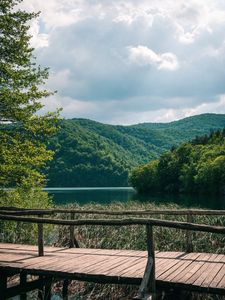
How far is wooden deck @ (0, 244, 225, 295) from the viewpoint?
8.70m

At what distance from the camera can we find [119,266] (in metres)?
10.1

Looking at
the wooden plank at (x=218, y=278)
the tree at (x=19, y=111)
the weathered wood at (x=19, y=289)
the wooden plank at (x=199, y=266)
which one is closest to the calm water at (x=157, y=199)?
the tree at (x=19, y=111)

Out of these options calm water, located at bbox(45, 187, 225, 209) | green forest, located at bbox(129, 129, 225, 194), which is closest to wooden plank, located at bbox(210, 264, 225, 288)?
calm water, located at bbox(45, 187, 225, 209)

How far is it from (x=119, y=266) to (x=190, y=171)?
345 feet

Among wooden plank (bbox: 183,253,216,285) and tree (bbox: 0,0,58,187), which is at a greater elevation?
tree (bbox: 0,0,58,187)

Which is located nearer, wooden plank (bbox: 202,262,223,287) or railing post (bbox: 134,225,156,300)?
railing post (bbox: 134,225,156,300)

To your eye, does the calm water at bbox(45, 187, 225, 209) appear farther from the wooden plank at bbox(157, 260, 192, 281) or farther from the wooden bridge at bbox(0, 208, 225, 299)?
the wooden plank at bbox(157, 260, 192, 281)

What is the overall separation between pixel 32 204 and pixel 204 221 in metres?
8.80

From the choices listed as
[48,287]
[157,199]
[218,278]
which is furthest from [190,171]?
[218,278]

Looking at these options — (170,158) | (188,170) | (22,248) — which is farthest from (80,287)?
(170,158)

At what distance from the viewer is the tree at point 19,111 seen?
57.5 feet

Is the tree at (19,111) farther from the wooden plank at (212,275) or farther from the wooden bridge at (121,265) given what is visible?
the wooden plank at (212,275)

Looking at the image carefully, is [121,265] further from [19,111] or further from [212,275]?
[19,111]

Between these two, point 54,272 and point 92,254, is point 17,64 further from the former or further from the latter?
point 54,272
